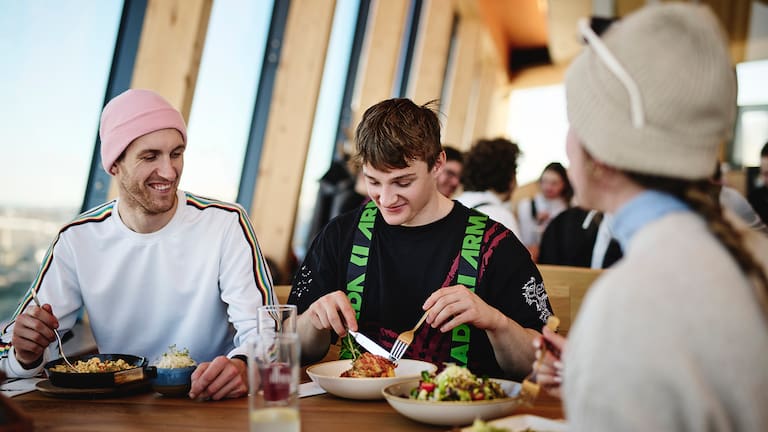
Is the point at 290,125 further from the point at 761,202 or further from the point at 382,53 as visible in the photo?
the point at 761,202

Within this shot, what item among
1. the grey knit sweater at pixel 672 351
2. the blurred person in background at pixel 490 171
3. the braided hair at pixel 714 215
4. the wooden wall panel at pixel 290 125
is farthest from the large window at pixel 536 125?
the grey knit sweater at pixel 672 351

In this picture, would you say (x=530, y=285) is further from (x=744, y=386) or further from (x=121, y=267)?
(x=121, y=267)

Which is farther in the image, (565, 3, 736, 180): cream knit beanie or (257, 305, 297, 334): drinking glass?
(257, 305, 297, 334): drinking glass

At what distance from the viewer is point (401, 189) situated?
1986 mm

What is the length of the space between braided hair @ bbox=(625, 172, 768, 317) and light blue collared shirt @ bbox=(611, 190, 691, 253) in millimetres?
13

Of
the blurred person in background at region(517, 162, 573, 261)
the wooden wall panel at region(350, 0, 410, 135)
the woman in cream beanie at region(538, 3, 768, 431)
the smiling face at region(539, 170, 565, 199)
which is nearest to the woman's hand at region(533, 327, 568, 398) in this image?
the woman in cream beanie at region(538, 3, 768, 431)

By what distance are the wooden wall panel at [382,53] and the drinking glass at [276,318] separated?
5.95 meters

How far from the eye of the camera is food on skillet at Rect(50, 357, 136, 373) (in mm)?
1701

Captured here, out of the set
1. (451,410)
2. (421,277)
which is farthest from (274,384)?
(421,277)

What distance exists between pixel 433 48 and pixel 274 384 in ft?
27.8

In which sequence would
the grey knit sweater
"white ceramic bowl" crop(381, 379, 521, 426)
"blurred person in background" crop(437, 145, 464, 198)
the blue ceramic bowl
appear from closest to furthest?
the grey knit sweater, "white ceramic bowl" crop(381, 379, 521, 426), the blue ceramic bowl, "blurred person in background" crop(437, 145, 464, 198)

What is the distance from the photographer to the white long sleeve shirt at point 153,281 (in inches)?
83.1

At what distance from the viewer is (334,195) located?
5344mm

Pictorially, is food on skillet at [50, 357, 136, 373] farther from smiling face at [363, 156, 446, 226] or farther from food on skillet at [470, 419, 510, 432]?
food on skillet at [470, 419, 510, 432]
